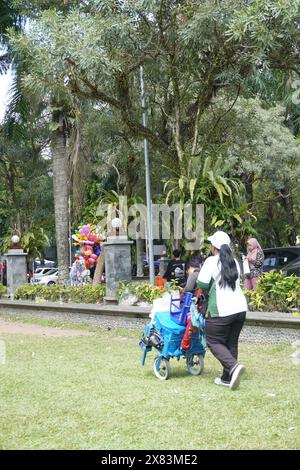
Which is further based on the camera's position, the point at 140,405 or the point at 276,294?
the point at 276,294

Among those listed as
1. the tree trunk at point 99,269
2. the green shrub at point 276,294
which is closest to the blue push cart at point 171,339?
the green shrub at point 276,294

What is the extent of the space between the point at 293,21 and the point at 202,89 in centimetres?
297

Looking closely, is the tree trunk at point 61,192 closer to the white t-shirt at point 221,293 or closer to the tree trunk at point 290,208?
the white t-shirt at point 221,293

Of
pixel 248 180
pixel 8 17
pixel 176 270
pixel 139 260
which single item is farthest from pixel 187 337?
pixel 139 260

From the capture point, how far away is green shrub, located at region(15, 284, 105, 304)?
1466 centimetres

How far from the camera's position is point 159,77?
1631 centimetres

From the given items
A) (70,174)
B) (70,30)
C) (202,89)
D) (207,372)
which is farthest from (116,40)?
(207,372)

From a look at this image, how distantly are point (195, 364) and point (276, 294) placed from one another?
127 inches

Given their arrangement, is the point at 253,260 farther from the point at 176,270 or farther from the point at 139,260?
the point at 139,260

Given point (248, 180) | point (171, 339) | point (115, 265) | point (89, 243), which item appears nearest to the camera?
point (171, 339)

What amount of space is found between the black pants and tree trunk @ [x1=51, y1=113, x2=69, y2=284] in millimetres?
12135

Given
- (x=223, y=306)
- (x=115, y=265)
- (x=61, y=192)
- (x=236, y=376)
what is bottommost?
(x=236, y=376)

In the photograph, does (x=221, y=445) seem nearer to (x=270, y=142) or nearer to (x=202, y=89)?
(x=202, y=89)

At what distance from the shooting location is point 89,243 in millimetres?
16500
